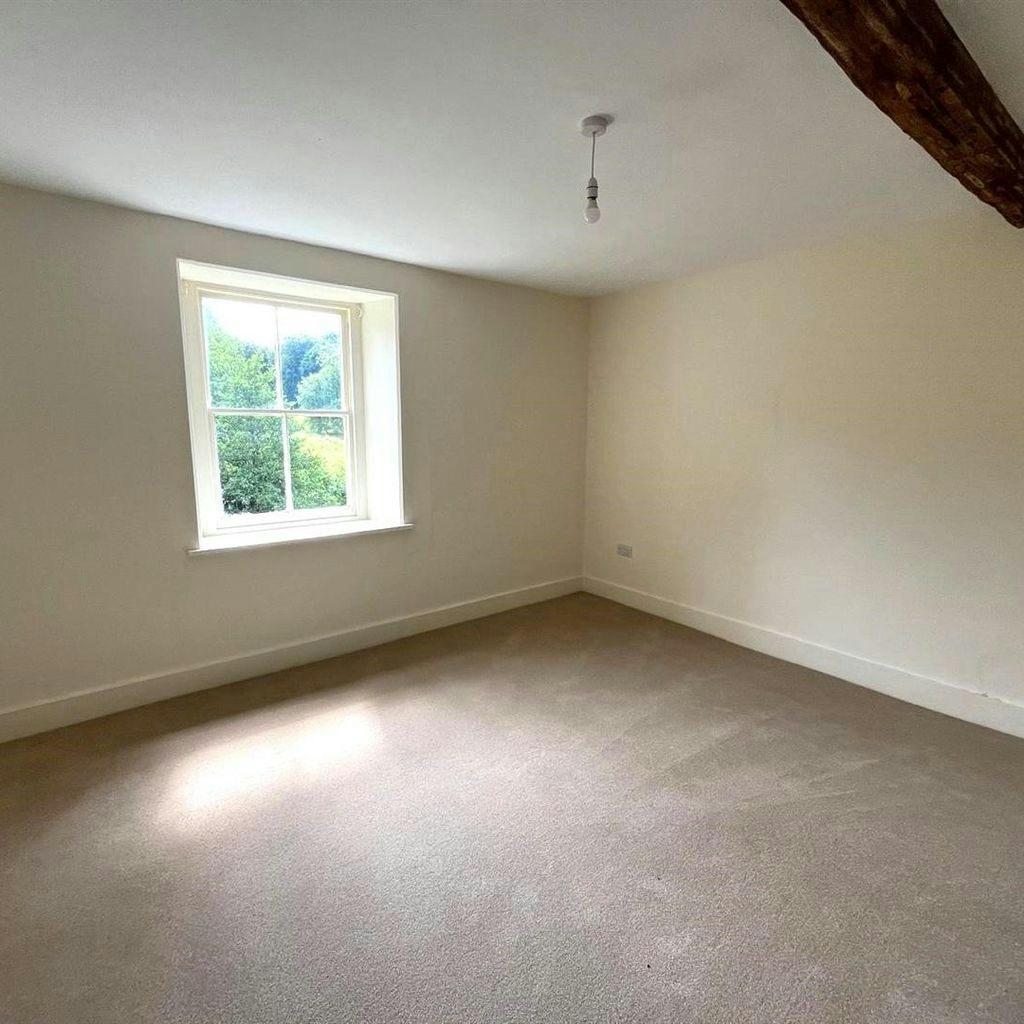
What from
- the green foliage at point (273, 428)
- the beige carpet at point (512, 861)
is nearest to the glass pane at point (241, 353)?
the green foliage at point (273, 428)

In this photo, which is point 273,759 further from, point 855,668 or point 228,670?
point 855,668

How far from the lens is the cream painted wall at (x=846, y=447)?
2.44 m

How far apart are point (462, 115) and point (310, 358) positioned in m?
1.95

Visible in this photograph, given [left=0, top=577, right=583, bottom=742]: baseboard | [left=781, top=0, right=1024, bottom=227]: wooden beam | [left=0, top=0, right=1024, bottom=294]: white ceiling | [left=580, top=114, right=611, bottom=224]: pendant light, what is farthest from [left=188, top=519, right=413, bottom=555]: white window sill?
[left=781, top=0, right=1024, bottom=227]: wooden beam

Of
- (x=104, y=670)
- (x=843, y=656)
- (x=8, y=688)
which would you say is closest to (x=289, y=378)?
(x=104, y=670)

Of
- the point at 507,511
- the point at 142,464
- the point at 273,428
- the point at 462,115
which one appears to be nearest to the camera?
the point at 462,115

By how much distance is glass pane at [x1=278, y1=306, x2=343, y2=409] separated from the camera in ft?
10.4

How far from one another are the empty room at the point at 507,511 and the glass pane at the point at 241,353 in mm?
22

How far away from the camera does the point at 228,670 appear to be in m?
2.88

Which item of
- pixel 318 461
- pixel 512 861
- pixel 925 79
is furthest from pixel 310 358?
pixel 925 79

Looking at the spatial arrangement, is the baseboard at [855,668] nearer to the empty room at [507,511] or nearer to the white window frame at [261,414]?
the empty room at [507,511]

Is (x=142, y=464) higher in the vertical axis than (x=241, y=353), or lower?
lower

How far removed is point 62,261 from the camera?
228 cm

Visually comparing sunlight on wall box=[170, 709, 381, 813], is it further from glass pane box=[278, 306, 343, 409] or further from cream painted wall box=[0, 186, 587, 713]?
glass pane box=[278, 306, 343, 409]
